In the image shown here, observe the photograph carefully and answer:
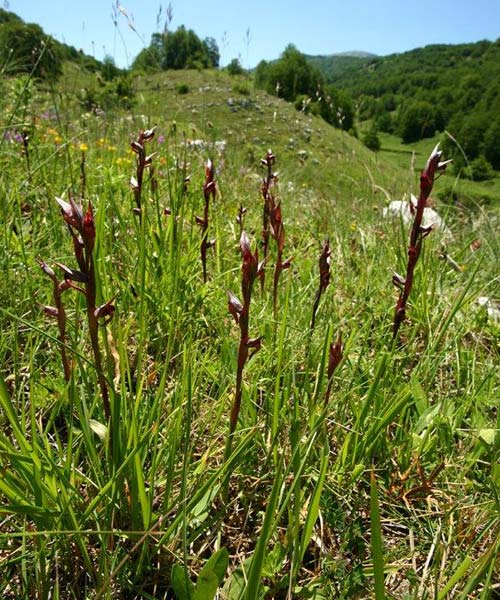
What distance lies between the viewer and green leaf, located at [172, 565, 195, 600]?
2.84 ft

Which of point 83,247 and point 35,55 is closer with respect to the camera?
point 83,247

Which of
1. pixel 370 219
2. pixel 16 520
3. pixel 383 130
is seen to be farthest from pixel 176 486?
pixel 383 130

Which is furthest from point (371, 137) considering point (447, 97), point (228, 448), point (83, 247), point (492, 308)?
point (447, 97)

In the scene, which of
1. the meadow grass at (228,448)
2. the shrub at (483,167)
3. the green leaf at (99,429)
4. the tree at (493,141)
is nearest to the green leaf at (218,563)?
the meadow grass at (228,448)

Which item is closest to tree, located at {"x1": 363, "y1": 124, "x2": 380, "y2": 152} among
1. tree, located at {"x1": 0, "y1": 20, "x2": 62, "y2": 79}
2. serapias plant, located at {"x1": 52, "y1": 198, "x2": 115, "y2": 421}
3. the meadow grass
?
tree, located at {"x1": 0, "y1": 20, "x2": 62, "y2": 79}

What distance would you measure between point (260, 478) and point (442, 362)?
0.95 meters

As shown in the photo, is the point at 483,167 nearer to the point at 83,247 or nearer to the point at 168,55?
the point at 168,55

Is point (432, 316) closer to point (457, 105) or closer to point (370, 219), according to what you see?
point (370, 219)

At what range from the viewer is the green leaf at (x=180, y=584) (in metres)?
0.87

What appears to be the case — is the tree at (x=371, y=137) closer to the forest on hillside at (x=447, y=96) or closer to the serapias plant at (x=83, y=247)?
the forest on hillside at (x=447, y=96)

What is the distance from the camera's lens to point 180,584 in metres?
0.88

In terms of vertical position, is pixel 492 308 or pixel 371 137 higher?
pixel 371 137

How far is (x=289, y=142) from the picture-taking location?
34.1m

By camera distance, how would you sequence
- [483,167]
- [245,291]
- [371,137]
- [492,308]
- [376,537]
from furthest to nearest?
[483,167] < [371,137] < [492,308] < [245,291] < [376,537]
